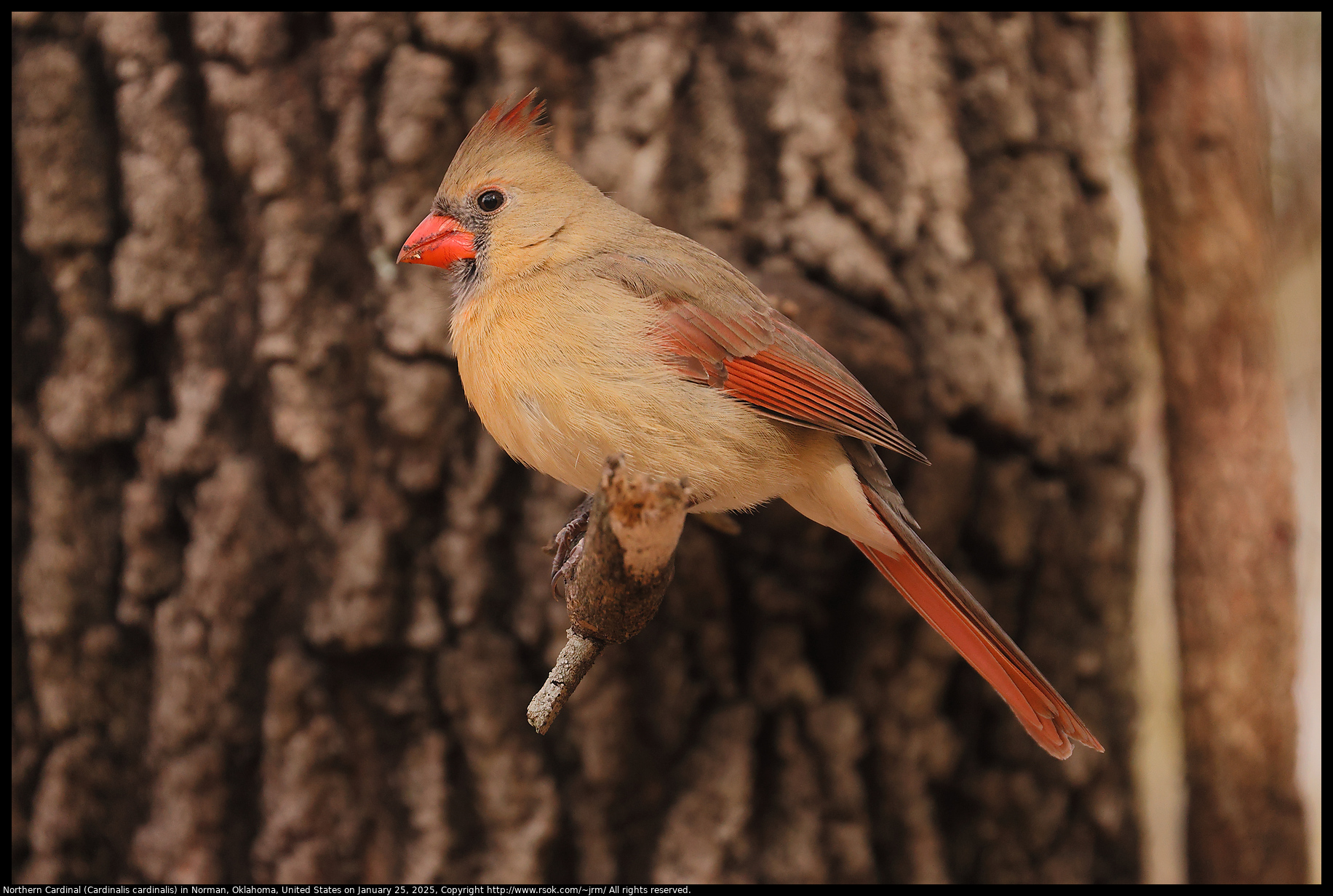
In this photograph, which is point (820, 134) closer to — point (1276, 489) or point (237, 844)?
point (1276, 489)

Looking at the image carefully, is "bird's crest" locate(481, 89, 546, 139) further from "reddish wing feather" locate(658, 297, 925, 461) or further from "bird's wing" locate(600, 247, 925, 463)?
"reddish wing feather" locate(658, 297, 925, 461)

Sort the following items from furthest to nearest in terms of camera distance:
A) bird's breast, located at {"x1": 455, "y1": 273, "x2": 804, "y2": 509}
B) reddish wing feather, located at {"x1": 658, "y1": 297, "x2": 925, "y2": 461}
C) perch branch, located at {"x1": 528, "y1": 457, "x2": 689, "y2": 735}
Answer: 1. reddish wing feather, located at {"x1": 658, "y1": 297, "x2": 925, "y2": 461}
2. bird's breast, located at {"x1": 455, "y1": 273, "x2": 804, "y2": 509}
3. perch branch, located at {"x1": 528, "y1": 457, "x2": 689, "y2": 735}

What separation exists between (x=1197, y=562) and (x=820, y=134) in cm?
162

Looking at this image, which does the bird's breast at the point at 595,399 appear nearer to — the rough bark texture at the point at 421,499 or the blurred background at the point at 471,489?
the blurred background at the point at 471,489

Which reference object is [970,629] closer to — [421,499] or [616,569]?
[616,569]

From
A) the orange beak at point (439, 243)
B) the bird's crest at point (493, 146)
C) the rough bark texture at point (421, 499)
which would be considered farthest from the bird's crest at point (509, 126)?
the rough bark texture at point (421, 499)

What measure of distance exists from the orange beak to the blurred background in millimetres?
550

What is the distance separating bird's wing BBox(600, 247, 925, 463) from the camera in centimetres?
169

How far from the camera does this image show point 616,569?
4.02ft

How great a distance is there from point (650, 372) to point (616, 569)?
0.48 metres

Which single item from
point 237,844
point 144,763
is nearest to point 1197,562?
point 237,844

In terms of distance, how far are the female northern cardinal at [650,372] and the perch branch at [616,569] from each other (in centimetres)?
26

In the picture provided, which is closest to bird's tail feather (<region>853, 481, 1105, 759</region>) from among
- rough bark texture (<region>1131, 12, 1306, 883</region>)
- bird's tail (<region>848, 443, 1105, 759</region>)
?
bird's tail (<region>848, 443, 1105, 759</region>)

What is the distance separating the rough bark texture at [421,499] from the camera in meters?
2.33
